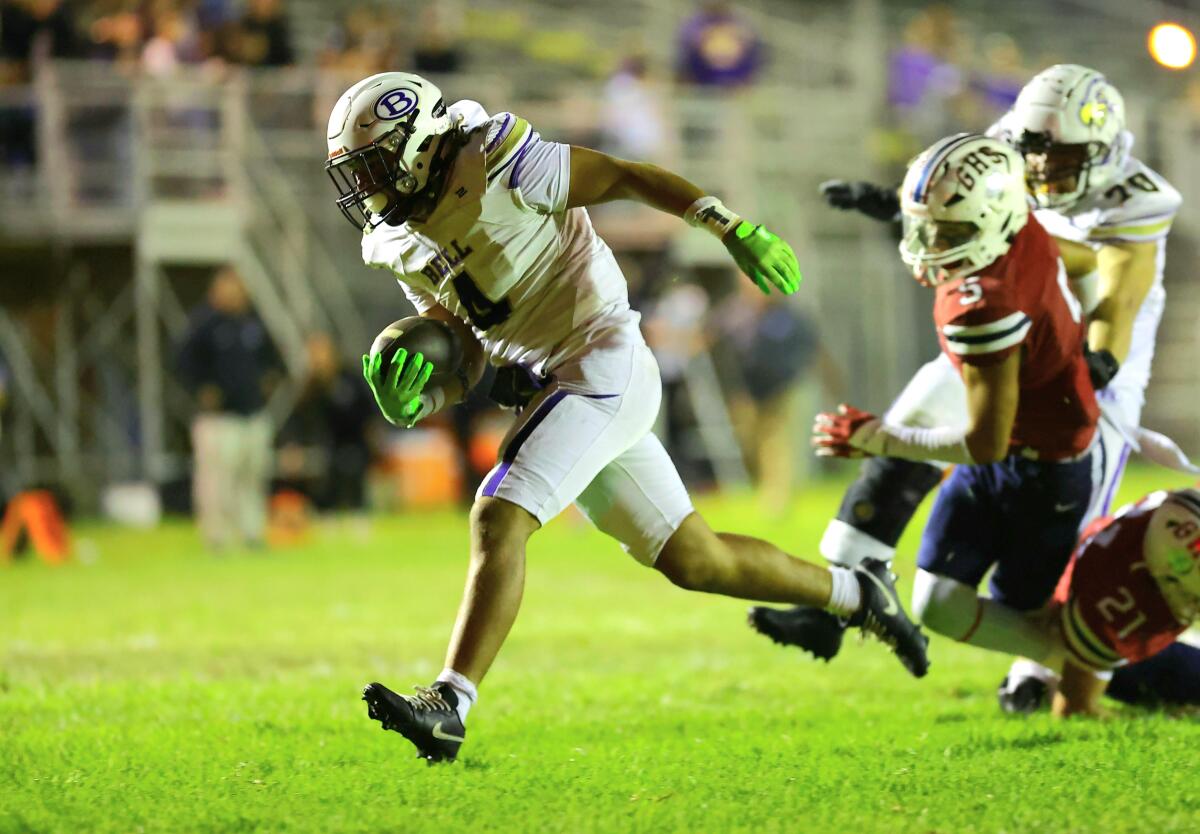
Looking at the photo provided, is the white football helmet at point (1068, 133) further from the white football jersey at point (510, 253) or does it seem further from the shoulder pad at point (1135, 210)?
the white football jersey at point (510, 253)

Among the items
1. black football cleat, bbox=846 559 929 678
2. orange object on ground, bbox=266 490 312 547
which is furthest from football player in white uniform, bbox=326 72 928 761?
orange object on ground, bbox=266 490 312 547

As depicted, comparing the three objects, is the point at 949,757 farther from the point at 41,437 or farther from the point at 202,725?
the point at 41,437

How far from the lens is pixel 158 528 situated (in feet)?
47.5

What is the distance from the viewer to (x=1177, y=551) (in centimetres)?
485

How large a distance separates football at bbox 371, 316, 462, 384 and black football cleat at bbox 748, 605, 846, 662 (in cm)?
135

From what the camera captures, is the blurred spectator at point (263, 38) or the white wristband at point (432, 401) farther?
the blurred spectator at point (263, 38)

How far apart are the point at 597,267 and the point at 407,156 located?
681mm

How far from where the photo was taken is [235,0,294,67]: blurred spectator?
1411 centimetres

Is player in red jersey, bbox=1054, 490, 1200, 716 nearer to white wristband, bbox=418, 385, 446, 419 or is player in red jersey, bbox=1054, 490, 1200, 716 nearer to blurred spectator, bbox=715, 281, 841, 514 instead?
white wristband, bbox=418, 385, 446, 419

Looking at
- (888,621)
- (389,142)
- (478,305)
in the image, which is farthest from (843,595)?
(389,142)

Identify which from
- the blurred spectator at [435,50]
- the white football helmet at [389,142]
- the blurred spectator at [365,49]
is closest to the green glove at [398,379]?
the white football helmet at [389,142]

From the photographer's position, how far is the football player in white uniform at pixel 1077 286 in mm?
5332

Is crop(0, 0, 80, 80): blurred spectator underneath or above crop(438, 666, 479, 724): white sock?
above

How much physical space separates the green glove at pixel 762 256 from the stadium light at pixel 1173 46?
2270 millimetres
